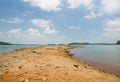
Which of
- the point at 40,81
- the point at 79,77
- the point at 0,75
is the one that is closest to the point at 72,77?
the point at 79,77

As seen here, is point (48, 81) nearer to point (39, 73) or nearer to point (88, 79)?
point (39, 73)

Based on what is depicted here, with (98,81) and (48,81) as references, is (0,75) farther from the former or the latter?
(98,81)

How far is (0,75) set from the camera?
14625 mm

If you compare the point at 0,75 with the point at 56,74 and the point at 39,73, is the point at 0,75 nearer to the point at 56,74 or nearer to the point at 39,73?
the point at 39,73

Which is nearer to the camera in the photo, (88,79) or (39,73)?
(88,79)

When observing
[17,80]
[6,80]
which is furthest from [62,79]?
[6,80]

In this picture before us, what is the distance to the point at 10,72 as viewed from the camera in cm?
1546

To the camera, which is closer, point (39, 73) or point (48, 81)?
point (48, 81)

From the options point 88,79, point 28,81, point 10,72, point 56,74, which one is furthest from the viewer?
point 10,72

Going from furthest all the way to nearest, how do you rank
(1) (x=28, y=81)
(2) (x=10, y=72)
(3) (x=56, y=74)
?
(2) (x=10, y=72)
(3) (x=56, y=74)
(1) (x=28, y=81)

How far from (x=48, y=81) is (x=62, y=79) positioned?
1129 mm

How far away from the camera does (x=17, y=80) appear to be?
12969 millimetres

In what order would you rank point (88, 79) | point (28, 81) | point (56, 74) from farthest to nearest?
1. point (56, 74)
2. point (88, 79)
3. point (28, 81)

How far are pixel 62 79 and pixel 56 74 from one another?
135 centimetres
